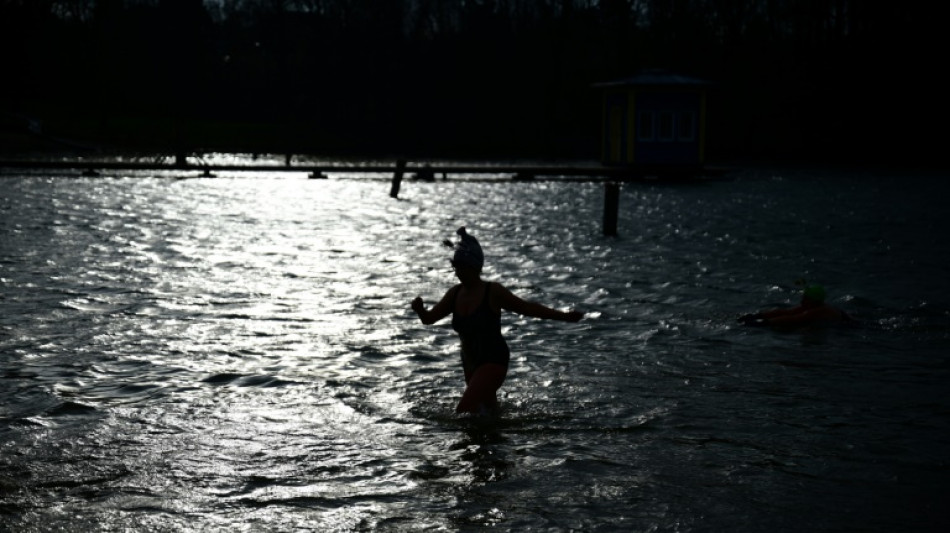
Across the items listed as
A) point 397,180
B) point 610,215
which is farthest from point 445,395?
point 397,180

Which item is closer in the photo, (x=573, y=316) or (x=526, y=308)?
(x=573, y=316)

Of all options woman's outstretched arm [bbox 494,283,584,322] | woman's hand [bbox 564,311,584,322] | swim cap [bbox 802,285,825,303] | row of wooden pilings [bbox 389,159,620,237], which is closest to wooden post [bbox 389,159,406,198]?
row of wooden pilings [bbox 389,159,620,237]

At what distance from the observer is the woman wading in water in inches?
347

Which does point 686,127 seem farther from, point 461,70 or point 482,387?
point 482,387

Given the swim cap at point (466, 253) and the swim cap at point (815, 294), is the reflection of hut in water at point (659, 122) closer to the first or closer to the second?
the swim cap at point (815, 294)

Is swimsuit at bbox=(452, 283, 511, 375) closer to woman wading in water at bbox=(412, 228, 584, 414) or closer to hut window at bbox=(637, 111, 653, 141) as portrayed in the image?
woman wading in water at bbox=(412, 228, 584, 414)

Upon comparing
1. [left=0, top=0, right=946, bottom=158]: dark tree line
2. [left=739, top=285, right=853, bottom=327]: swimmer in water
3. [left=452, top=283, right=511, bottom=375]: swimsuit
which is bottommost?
[left=739, top=285, right=853, bottom=327]: swimmer in water

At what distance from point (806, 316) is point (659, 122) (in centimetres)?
3777

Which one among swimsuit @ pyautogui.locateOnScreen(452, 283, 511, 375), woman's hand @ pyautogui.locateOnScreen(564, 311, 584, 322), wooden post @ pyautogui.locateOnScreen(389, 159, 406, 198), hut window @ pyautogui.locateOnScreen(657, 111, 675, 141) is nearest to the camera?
woman's hand @ pyautogui.locateOnScreen(564, 311, 584, 322)

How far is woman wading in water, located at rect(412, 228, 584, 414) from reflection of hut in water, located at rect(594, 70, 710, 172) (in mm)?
42154

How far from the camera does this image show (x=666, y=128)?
5106 centimetres

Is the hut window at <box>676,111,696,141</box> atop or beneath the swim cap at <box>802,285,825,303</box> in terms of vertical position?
atop

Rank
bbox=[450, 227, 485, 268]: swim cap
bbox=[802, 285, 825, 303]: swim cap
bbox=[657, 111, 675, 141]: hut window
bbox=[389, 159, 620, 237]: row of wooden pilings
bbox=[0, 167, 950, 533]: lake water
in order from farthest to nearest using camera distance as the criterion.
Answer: bbox=[657, 111, 675, 141]: hut window
bbox=[389, 159, 620, 237]: row of wooden pilings
bbox=[802, 285, 825, 303]: swim cap
bbox=[450, 227, 485, 268]: swim cap
bbox=[0, 167, 950, 533]: lake water

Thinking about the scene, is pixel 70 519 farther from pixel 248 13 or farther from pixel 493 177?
pixel 248 13
